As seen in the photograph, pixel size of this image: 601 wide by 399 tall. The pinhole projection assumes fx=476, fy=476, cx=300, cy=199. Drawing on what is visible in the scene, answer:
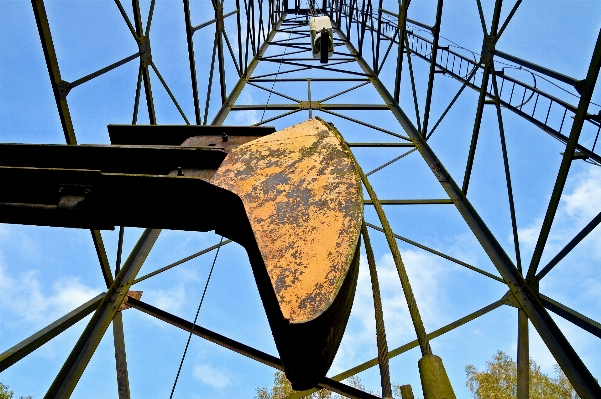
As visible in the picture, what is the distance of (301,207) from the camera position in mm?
1666

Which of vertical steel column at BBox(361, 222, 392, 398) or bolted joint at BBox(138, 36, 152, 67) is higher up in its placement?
bolted joint at BBox(138, 36, 152, 67)

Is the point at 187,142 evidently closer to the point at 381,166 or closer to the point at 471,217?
the point at 471,217

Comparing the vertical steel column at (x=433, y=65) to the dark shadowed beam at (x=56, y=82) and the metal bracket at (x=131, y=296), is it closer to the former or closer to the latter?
the metal bracket at (x=131, y=296)

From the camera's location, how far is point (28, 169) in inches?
81.7

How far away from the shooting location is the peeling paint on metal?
54.6 inches

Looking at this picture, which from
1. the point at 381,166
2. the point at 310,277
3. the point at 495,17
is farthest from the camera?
the point at 381,166

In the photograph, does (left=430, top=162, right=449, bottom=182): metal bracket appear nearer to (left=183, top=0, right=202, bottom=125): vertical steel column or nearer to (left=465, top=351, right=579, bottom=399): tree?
(left=183, top=0, right=202, bottom=125): vertical steel column

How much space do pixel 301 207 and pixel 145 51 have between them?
4445 millimetres

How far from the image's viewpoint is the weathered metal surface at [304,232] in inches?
53.0

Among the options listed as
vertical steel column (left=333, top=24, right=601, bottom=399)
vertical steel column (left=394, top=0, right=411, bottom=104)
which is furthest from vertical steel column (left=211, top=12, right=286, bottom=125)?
vertical steel column (left=333, top=24, right=601, bottom=399)

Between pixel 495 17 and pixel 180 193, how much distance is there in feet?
14.6

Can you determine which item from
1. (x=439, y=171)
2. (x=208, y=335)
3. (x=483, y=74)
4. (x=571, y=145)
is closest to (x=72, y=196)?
(x=208, y=335)

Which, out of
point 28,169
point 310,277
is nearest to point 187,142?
point 28,169

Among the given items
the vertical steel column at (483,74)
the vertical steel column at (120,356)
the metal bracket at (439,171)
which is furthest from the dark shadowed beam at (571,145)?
the vertical steel column at (120,356)
